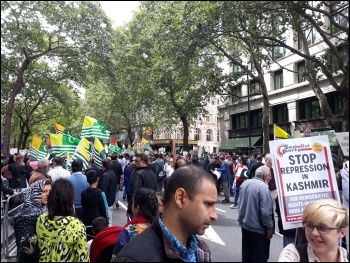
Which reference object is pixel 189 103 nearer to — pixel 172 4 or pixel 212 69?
pixel 212 69

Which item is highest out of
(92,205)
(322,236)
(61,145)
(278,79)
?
(278,79)

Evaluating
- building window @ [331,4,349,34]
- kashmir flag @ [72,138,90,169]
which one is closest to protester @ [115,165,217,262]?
kashmir flag @ [72,138,90,169]

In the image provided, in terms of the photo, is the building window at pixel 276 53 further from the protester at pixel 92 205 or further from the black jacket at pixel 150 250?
the black jacket at pixel 150 250

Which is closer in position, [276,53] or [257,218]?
[257,218]

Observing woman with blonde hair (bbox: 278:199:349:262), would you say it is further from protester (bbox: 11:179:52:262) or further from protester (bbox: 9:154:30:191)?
protester (bbox: 9:154:30:191)

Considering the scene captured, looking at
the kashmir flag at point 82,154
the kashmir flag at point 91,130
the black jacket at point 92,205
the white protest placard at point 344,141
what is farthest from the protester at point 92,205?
the kashmir flag at point 91,130

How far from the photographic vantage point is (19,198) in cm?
732

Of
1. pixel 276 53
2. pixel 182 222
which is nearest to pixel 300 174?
pixel 182 222

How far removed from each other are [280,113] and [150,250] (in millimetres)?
32365

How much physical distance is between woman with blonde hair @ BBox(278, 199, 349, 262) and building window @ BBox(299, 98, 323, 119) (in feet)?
86.3

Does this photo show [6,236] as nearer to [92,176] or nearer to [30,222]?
[92,176]

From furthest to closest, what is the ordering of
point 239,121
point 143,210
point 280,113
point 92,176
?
point 239,121 < point 280,113 < point 92,176 < point 143,210

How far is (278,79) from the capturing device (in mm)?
32031

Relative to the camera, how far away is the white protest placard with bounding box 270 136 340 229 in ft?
12.8
